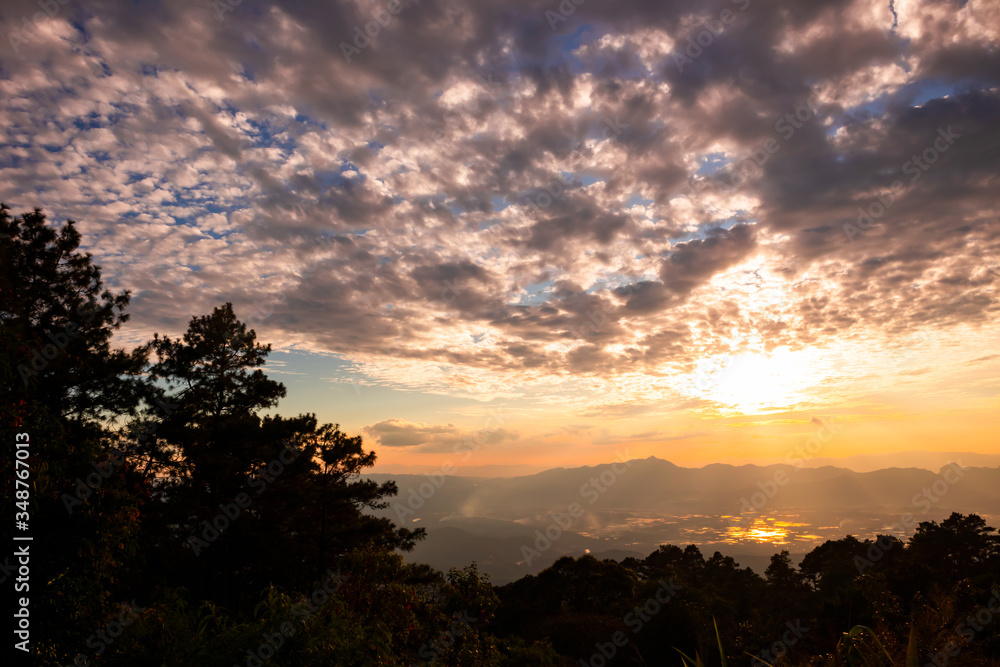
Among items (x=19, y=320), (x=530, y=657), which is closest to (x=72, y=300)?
(x=19, y=320)

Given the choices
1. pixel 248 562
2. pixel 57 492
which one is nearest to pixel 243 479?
pixel 248 562

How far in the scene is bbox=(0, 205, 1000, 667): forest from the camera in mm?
6703

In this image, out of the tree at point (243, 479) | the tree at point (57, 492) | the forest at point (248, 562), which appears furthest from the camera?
the tree at point (243, 479)

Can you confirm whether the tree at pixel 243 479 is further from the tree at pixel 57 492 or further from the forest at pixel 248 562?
the tree at pixel 57 492

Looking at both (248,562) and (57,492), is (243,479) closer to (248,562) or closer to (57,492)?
(248,562)

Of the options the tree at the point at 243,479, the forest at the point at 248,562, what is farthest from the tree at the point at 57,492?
the tree at the point at 243,479

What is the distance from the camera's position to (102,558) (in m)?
8.69

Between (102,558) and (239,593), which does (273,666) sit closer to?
(102,558)

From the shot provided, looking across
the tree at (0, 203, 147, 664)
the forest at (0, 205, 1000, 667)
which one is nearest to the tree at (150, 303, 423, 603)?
the forest at (0, 205, 1000, 667)

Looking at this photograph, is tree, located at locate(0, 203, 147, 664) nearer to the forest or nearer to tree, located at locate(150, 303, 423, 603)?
the forest

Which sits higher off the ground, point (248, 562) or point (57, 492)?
point (57, 492)

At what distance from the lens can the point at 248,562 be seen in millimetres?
20250

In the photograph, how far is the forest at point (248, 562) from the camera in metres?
6.70

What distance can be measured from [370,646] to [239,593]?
18.3m
